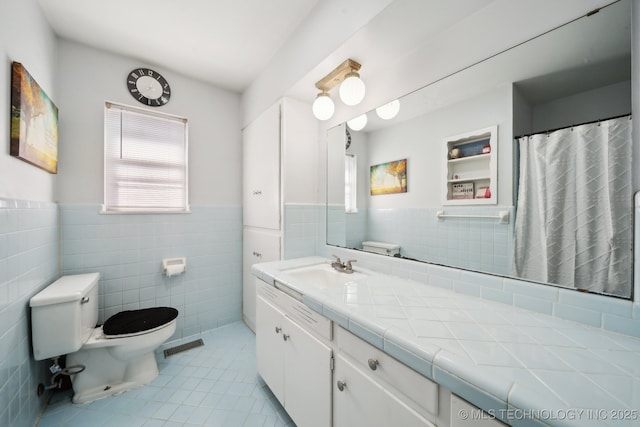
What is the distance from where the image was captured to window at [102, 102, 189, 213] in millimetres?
1978

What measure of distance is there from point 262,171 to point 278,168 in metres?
0.28

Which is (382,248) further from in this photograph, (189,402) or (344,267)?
(189,402)

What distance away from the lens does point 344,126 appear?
72.7 inches

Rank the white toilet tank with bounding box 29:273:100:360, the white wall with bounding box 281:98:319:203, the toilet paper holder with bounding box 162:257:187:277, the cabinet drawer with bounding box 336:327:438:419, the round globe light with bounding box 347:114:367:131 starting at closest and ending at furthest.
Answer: the cabinet drawer with bounding box 336:327:438:419
the white toilet tank with bounding box 29:273:100:360
the round globe light with bounding box 347:114:367:131
the white wall with bounding box 281:98:319:203
the toilet paper holder with bounding box 162:257:187:277

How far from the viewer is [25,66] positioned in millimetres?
1304

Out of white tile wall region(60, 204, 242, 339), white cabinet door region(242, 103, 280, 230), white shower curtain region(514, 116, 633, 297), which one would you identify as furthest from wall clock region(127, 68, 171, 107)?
white shower curtain region(514, 116, 633, 297)

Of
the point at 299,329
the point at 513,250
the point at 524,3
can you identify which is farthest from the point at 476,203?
the point at 299,329

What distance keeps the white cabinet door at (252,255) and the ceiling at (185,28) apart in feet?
4.91

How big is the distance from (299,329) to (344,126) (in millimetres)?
1443

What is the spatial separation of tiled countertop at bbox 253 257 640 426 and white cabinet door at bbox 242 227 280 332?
1029mm

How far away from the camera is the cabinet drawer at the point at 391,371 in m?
0.67

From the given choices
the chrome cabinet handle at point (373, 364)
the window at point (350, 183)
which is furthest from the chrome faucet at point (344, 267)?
the chrome cabinet handle at point (373, 364)

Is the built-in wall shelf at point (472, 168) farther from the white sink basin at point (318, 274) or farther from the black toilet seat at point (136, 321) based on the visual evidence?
the black toilet seat at point (136, 321)

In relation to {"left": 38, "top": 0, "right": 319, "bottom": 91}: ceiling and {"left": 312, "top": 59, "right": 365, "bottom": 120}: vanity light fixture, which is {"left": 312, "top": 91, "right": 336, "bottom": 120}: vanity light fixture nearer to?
{"left": 312, "top": 59, "right": 365, "bottom": 120}: vanity light fixture
